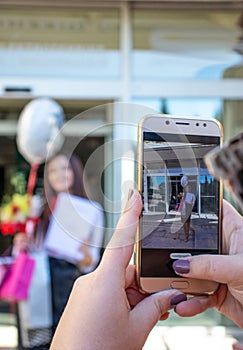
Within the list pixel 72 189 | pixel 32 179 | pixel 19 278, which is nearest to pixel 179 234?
pixel 72 189

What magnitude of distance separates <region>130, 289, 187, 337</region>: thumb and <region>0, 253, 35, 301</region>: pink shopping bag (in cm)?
219

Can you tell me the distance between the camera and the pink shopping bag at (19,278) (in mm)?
3070

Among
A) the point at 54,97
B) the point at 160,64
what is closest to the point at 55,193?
the point at 54,97

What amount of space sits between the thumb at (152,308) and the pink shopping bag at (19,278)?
2.19 metres

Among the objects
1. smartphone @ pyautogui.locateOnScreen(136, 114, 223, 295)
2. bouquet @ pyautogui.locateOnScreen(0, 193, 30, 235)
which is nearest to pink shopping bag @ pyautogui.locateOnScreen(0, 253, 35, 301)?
bouquet @ pyautogui.locateOnScreen(0, 193, 30, 235)

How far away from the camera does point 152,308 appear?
0.93m

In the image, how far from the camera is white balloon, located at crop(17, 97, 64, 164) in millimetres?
3154

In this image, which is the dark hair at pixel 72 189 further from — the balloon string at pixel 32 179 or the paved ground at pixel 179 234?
the paved ground at pixel 179 234

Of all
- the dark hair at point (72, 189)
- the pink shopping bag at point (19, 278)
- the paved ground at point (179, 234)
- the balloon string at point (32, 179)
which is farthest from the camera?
the balloon string at point (32, 179)

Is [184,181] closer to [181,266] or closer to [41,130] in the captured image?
[181,266]

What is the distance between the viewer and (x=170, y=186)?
0.99 m

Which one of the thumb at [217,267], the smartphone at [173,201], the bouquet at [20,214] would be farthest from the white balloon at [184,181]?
the bouquet at [20,214]

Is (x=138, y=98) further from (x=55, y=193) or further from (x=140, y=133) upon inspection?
(x=140, y=133)

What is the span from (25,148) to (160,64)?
1.14 meters
